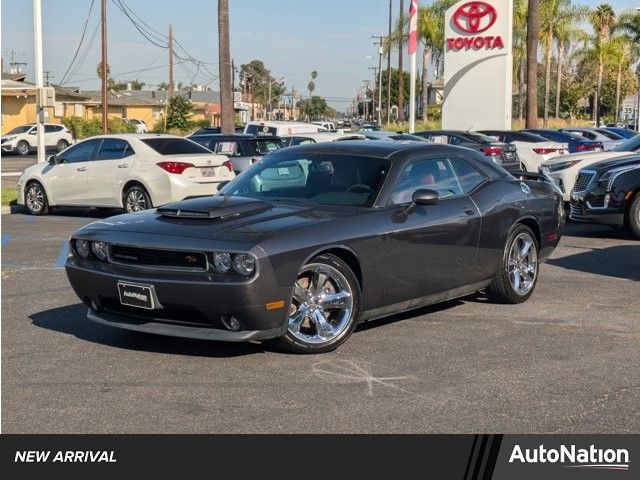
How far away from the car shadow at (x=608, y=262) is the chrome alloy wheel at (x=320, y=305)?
15.5ft

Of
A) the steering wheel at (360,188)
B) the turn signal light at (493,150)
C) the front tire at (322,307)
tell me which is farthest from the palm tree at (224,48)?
the front tire at (322,307)

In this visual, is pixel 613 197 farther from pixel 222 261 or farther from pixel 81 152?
pixel 222 261

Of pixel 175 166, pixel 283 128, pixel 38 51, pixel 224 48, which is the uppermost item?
pixel 224 48

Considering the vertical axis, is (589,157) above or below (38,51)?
below

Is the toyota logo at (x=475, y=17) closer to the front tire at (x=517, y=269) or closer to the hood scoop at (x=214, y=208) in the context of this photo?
the front tire at (x=517, y=269)

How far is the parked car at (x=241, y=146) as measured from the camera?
2008cm

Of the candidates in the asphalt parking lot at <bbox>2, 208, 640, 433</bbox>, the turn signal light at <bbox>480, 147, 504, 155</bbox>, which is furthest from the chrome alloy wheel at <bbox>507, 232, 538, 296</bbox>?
the turn signal light at <bbox>480, 147, 504, 155</bbox>

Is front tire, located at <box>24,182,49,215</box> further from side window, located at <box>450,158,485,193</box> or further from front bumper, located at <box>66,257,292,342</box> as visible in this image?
front bumper, located at <box>66,257,292,342</box>

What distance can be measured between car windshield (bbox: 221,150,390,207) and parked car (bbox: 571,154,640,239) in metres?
7.36

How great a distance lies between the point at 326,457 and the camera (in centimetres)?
452

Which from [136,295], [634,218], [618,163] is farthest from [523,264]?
[618,163]

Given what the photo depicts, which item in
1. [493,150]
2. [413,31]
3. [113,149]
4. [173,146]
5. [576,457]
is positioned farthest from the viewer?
[413,31]

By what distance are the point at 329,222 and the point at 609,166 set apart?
29.1ft

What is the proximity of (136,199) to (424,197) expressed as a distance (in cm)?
994
